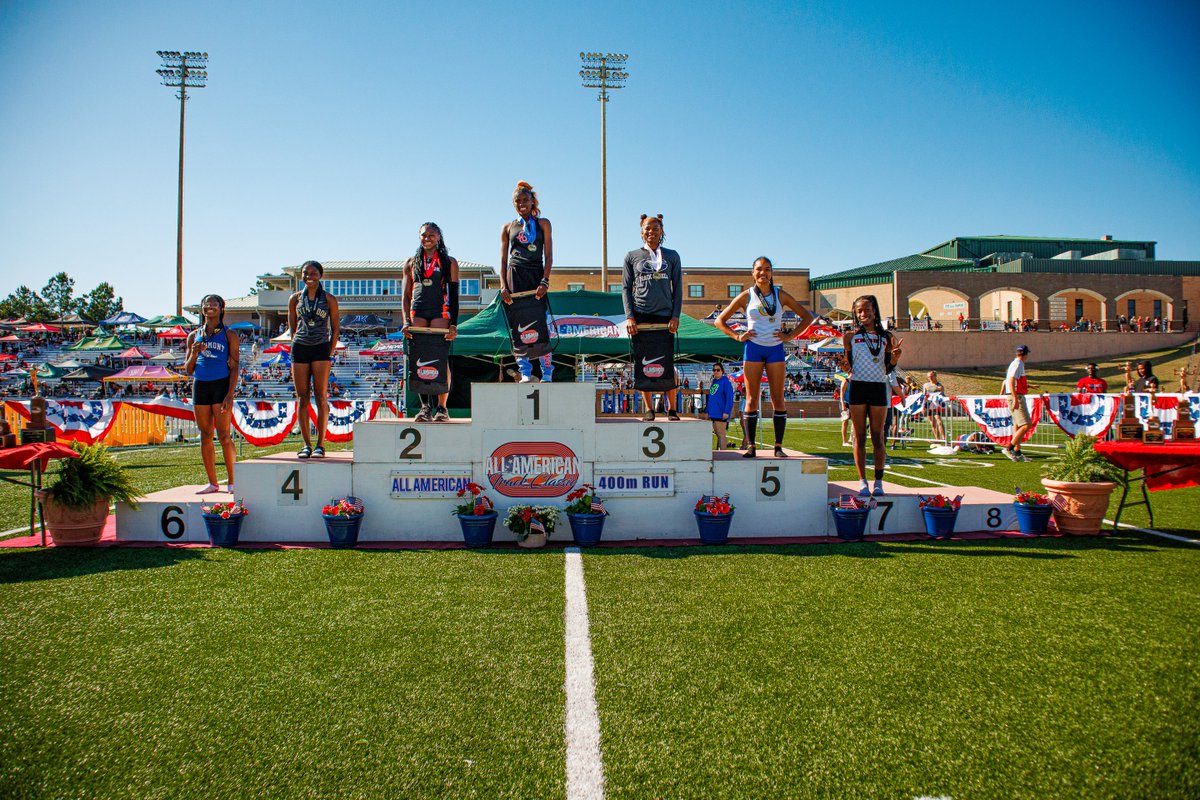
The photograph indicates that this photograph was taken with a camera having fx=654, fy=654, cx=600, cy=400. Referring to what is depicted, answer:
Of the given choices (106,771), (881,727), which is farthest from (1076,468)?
(106,771)

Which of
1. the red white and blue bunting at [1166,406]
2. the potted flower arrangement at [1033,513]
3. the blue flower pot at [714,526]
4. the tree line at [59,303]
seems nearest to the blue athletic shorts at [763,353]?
the blue flower pot at [714,526]

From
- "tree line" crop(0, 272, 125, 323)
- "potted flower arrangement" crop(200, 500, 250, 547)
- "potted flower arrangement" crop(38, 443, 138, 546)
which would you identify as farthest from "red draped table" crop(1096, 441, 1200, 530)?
"tree line" crop(0, 272, 125, 323)

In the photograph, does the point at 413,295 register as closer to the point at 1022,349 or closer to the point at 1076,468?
the point at 1076,468

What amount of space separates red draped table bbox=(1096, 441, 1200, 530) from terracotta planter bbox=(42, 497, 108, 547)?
9.31 m

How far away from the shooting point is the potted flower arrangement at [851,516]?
6.09 meters

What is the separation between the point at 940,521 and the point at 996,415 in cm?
1099

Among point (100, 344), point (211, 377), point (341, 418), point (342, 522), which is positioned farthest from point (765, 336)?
point (100, 344)

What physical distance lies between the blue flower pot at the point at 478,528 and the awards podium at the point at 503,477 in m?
0.32

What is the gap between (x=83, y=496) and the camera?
5.80m

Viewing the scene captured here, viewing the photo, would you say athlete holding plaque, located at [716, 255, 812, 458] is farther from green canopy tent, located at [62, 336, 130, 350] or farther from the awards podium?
green canopy tent, located at [62, 336, 130, 350]

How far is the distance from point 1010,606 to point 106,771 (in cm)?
472

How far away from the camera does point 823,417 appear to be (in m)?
33.2

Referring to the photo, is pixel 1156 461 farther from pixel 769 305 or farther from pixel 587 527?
pixel 587 527

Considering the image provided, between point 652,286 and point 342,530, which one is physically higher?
point 652,286
